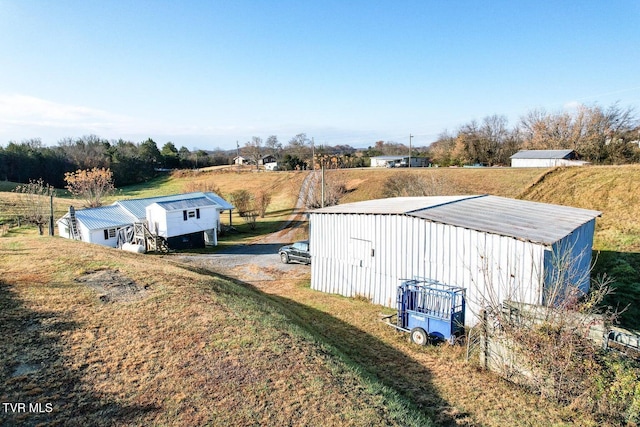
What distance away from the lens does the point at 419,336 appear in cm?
1113

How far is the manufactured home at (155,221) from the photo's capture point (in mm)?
29938

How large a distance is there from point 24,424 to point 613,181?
109 feet

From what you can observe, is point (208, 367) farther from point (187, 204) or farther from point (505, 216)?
point (187, 204)

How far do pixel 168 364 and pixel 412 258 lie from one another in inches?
371

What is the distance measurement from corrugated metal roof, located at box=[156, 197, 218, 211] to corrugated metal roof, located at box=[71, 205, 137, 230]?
345cm

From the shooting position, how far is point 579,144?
50.6 meters

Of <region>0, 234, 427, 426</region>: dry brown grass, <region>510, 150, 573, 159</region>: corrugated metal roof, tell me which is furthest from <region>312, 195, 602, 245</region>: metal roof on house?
<region>510, 150, 573, 159</region>: corrugated metal roof

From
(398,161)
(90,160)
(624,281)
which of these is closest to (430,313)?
(624,281)

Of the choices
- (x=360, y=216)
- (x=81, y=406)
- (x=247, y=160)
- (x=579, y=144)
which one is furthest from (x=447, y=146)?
(x=81, y=406)

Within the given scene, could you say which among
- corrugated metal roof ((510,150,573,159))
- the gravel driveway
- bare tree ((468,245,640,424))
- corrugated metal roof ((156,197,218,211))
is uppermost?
corrugated metal roof ((510,150,573,159))

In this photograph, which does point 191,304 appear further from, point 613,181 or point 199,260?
point 613,181

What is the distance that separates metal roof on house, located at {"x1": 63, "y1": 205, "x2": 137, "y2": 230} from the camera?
2973 centimetres

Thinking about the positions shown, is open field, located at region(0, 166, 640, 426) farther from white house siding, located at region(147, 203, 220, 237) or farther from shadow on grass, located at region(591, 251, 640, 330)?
white house siding, located at region(147, 203, 220, 237)

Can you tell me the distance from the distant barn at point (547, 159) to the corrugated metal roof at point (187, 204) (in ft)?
126
